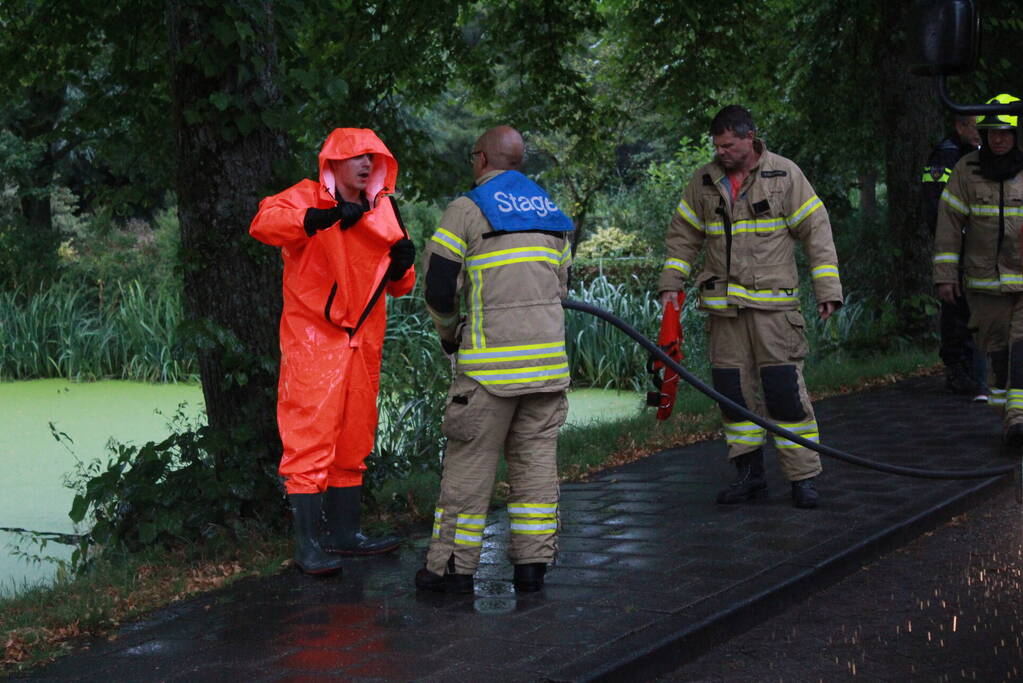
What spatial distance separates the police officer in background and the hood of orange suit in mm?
5725

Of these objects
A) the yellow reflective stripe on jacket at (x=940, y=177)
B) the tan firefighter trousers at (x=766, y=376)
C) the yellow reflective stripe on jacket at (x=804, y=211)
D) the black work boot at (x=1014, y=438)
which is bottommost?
the black work boot at (x=1014, y=438)

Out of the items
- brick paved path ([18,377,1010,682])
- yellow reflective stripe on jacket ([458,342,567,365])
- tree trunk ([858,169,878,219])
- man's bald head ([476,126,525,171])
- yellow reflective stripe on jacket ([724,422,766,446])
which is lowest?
brick paved path ([18,377,1010,682])

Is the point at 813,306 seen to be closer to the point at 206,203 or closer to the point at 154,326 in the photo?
the point at 154,326

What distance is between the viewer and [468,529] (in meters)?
5.24

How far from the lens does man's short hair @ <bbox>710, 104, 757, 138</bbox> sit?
660 centimetres

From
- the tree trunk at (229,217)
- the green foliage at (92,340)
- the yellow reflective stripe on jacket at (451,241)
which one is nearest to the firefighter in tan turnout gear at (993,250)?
the yellow reflective stripe on jacket at (451,241)

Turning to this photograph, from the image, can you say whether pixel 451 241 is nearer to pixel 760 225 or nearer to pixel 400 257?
pixel 400 257

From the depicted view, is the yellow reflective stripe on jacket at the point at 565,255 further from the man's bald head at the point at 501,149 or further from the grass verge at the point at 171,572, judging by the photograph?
the grass verge at the point at 171,572

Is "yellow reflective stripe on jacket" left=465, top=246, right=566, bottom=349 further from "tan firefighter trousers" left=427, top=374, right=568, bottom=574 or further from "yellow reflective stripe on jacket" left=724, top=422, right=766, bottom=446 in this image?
"yellow reflective stripe on jacket" left=724, top=422, right=766, bottom=446

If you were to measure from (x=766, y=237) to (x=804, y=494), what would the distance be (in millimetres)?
1366

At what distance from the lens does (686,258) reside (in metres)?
7.06

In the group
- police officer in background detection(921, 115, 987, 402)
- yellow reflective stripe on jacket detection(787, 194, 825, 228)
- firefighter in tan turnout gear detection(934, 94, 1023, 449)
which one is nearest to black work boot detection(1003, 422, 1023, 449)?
firefighter in tan turnout gear detection(934, 94, 1023, 449)

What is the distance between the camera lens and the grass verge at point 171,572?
4848mm

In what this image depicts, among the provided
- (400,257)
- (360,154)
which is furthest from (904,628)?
(360,154)
